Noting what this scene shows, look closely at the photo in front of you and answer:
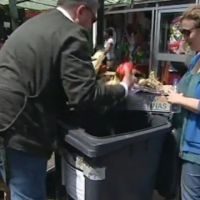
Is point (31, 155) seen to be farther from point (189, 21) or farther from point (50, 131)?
point (189, 21)

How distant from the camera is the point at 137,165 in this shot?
2.37 metres

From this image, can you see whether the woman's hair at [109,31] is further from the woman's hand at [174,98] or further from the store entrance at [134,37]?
the woman's hand at [174,98]

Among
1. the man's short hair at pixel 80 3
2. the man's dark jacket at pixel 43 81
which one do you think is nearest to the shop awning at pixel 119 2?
the man's short hair at pixel 80 3

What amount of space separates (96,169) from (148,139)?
1.21 feet

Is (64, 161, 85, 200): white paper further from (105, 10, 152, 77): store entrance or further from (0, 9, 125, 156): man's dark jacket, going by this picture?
(105, 10, 152, 77): store entrance

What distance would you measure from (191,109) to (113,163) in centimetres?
54

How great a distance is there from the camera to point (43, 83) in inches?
84.7

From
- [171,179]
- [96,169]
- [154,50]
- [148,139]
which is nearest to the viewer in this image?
[96,169]

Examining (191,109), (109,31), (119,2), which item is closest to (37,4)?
(109,31)

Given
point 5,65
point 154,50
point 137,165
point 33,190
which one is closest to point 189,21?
point 137,165

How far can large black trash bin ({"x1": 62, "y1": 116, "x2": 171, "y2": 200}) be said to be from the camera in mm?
2125

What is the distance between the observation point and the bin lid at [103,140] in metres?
2.06

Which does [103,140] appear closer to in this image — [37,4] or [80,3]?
[80,3]

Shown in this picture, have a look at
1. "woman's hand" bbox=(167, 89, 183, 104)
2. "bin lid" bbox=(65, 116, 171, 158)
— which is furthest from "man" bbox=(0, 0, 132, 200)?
"woman's hand" bbox=(167, 89, 183, 104)
